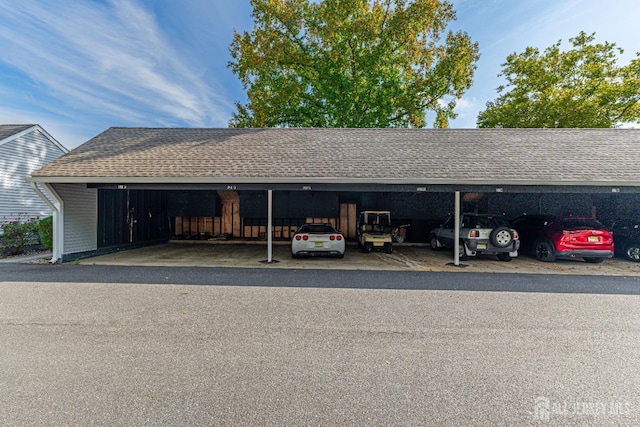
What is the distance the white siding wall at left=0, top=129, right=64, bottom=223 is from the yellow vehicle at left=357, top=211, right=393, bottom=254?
44.5 feet

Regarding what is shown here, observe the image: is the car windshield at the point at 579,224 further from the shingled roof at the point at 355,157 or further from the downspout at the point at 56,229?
the downspout at the point at 56,229

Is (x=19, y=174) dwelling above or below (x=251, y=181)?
above

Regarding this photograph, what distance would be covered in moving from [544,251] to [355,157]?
6.87 metres

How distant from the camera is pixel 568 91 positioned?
2031 cm

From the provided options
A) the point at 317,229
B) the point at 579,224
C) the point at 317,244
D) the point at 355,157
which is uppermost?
the point at 355,157

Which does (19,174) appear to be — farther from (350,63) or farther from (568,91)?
(568,91)

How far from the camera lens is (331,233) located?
30.7ft

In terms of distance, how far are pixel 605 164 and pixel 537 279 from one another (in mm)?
4923

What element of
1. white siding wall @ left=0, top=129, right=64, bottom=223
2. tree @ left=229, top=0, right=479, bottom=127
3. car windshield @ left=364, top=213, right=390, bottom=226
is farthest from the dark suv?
white siding wall @ left=0, top=129, right=64, bottom=223

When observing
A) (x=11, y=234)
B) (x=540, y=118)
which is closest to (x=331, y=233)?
(x=11, y=234)

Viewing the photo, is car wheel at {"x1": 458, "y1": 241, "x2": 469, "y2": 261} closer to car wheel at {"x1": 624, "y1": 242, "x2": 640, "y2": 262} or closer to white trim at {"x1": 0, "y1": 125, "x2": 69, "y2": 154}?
car wheel at {"x1": 624, "y1": 242, "x2": 640, "y2": 262}

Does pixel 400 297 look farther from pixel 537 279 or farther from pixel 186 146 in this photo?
pixel 186 146

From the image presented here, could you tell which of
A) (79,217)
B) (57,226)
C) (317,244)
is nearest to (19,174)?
(79,217)

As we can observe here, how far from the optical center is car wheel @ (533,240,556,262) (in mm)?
9086
